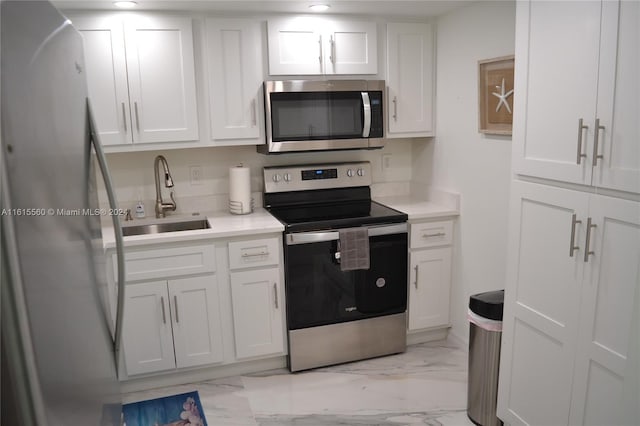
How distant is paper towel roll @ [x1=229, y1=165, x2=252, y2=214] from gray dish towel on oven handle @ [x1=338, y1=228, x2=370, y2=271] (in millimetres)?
654

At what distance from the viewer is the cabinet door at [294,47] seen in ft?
9.68

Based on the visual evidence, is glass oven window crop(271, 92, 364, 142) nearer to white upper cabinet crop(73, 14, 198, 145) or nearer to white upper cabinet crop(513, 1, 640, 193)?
white upper cabinet crop(73, 14, 198, 145)

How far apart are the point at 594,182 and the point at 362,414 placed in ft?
5.23

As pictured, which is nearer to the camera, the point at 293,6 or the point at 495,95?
the point at 495,95

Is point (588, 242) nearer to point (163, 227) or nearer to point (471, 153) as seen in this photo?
point (471, 153)

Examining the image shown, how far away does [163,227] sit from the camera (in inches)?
120

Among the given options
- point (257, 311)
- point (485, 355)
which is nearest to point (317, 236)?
point (257, 311)

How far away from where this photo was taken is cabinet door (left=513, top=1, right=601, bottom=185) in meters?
1.67

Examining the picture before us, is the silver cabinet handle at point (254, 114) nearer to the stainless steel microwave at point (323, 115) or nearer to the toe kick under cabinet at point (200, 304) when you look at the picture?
the stainless steel microwave at point (323, 115)

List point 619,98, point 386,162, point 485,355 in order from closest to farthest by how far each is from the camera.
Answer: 1. point 619,98
2. point 485,355
3. point 386,162

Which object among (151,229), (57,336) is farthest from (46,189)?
(151,229)

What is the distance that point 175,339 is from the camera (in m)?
2.78

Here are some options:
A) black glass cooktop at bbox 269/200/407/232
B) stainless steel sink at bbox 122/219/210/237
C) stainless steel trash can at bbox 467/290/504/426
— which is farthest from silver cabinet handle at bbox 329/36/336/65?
stainless steel trash can at bbox 467/290/504/426

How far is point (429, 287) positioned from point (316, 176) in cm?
103
